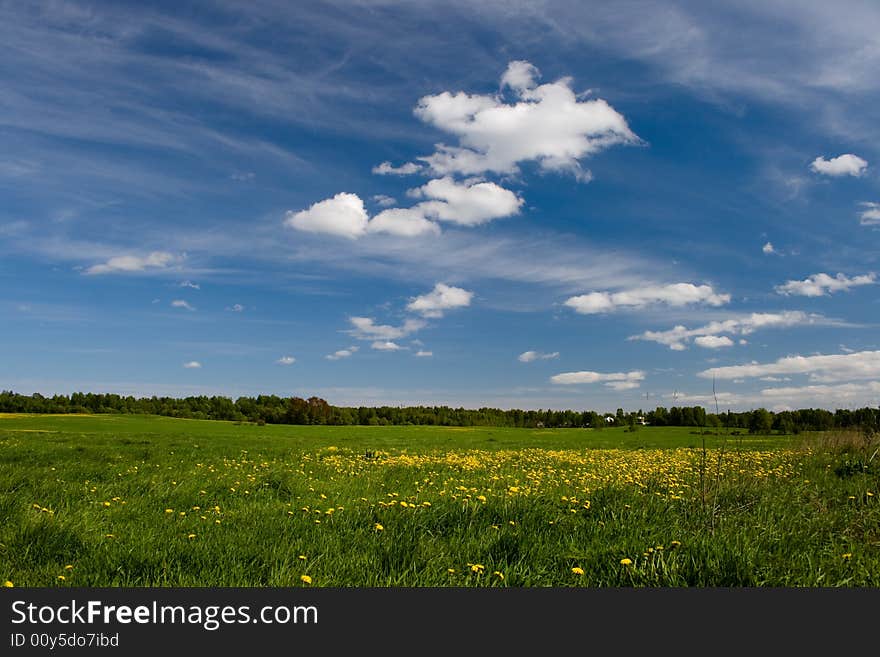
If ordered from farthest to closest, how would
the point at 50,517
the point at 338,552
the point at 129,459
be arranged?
the point at 129,459 → the point at 50,517 → the point at 338,552

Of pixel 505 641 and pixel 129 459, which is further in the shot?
pixel 129 459

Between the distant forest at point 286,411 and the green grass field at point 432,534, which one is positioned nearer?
the green grass field at point 432,534

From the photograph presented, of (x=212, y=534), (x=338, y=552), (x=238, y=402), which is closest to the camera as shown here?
(x=338, y=552)

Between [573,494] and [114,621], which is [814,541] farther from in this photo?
[114,621]

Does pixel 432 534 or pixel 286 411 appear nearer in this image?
pixel 432 534

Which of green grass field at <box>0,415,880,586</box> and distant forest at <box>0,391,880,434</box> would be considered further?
distant forest at <box>0,391,880,434</box>

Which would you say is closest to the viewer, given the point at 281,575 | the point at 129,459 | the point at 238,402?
the point at 281,575

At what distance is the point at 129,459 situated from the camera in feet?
53.6

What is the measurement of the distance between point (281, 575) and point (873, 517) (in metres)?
7.56

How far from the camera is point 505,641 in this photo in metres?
3.69

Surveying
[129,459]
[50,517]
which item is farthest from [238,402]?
[50,517]

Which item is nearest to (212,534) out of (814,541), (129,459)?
(814,541)

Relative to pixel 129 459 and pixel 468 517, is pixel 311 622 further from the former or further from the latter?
pixel 129 459

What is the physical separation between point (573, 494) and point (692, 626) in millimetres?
4905
